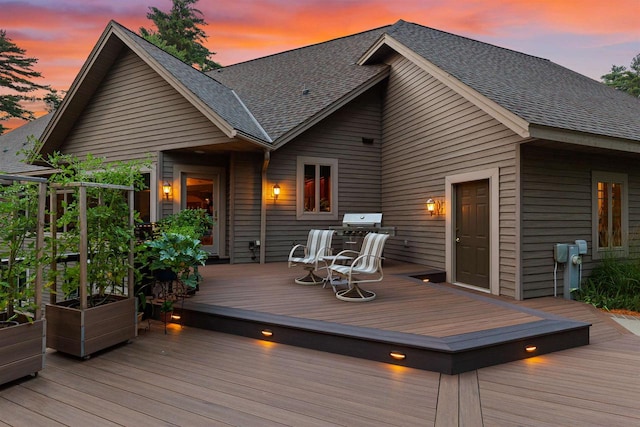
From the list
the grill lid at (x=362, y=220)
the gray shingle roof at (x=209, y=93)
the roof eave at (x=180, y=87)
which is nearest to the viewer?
the roof eave at (x=180, y=87)

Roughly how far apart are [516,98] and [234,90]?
276 inches

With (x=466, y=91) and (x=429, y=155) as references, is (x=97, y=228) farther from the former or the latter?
(x=429, y=155)

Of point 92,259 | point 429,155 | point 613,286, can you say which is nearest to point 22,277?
point 92,259

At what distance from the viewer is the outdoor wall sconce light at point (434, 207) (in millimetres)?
7279

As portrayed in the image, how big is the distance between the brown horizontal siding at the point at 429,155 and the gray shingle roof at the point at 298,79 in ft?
4.07

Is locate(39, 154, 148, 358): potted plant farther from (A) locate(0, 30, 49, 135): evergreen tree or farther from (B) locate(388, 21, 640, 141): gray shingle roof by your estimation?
(A) locate(0, 30, 49, 135): evergreen tree

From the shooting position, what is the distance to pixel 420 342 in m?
3.16

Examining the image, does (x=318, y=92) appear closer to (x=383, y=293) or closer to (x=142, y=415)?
(x=383, y=293)

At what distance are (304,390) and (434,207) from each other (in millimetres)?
5390

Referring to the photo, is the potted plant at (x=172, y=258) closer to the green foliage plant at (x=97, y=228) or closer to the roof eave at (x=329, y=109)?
the green foliage plant at (x=97, y=228)

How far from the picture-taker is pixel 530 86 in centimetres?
732

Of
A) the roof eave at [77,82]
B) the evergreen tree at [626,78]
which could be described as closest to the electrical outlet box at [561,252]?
the roof eave at [77,82]

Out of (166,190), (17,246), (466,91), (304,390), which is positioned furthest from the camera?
(166,190)

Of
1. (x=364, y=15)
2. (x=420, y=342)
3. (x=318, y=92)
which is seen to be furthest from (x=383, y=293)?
(x=364, y=15)
